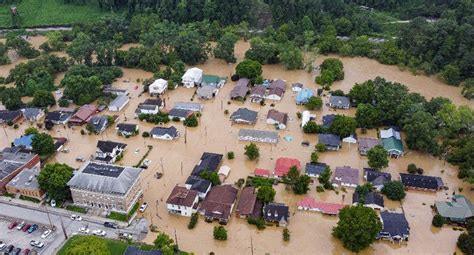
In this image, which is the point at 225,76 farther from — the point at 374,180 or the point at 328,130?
the point at 374,180

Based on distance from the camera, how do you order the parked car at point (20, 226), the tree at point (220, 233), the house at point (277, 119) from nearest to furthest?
the tree at point (220, 233), the parked car at point (20, 226), the house at point (277, 119)

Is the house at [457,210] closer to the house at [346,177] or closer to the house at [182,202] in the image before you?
the house at [346,177]

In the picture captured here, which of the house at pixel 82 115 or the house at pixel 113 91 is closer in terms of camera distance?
the house at pixel 82 115

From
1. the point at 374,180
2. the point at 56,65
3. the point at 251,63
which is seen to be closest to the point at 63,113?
the point at 56,65

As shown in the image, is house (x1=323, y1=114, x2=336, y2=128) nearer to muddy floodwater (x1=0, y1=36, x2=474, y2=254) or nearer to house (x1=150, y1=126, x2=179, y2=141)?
muddy floodwater (x1=0, y1=36, x2=474, y2=254)

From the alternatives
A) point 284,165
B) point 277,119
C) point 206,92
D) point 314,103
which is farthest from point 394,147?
point 206,92

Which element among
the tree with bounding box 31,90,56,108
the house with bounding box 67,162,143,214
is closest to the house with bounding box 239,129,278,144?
the house with bounding box 67,162,143,214

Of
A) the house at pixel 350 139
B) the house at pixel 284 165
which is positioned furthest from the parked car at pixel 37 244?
the house at pixel 350 139
